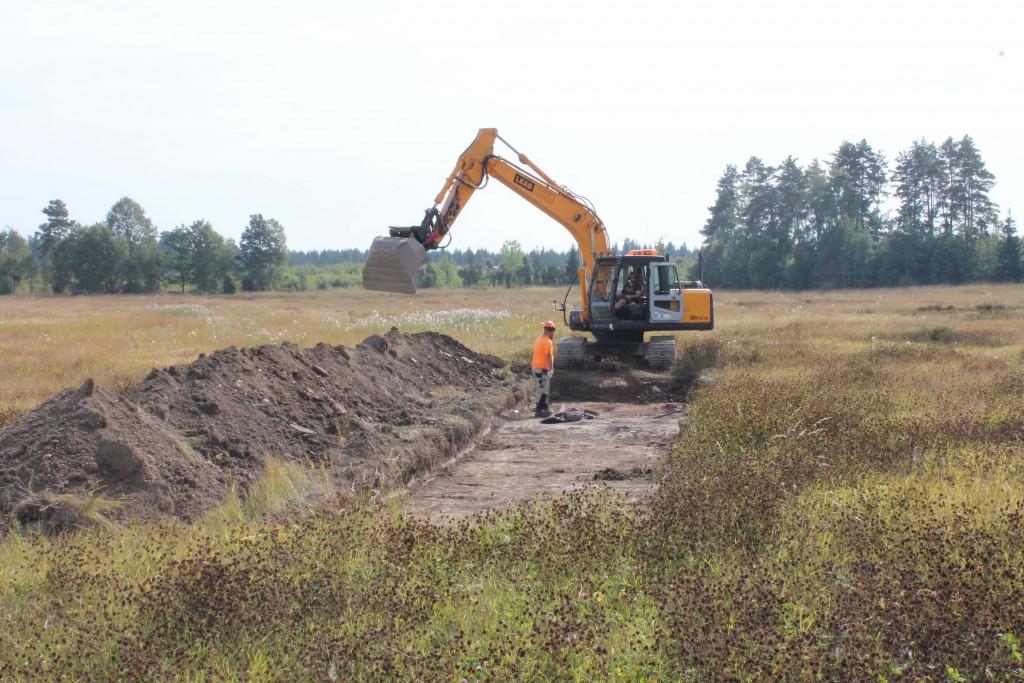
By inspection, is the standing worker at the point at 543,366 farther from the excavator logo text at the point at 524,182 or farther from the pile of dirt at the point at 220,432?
the excavator logo text at the point at 524,182

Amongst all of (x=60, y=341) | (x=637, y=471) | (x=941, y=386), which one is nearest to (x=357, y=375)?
(x=637, y=471)

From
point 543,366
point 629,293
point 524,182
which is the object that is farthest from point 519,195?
point 543,366

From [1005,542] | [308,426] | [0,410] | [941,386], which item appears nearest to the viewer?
[1005,542]

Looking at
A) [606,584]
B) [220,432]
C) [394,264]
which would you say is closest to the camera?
[606,584]

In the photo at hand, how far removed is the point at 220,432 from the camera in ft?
30.7

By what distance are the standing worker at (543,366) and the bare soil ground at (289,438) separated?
57 cm

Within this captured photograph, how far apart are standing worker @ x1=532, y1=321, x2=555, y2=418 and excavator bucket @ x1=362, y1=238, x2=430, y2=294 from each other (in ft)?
8.13

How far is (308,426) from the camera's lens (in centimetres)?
1081

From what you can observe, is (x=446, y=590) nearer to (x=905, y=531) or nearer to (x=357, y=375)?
(x=905, y=531)

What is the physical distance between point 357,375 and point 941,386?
28.2 feet

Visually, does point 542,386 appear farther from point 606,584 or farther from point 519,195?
point 606,584

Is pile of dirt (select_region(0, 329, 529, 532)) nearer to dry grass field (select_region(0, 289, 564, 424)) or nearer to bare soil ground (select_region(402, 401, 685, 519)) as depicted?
bare soil ground (select_region(402, 401, 685, 519))

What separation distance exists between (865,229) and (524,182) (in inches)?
2926

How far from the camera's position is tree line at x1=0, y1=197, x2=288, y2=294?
90812 millimetres
